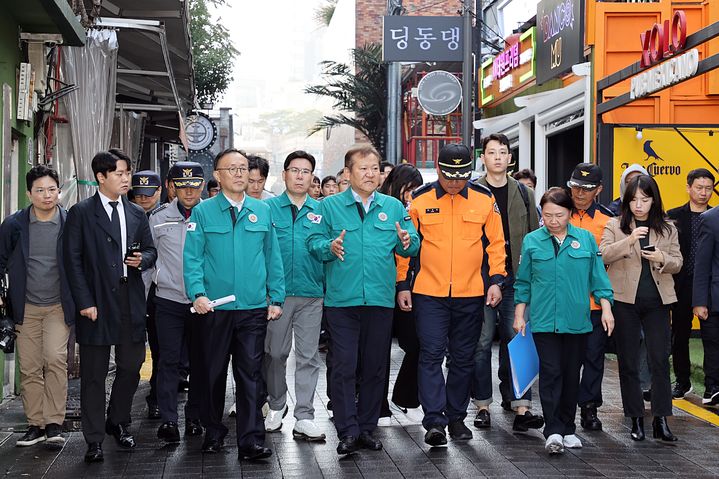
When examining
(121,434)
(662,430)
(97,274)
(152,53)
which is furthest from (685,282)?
(152,53)

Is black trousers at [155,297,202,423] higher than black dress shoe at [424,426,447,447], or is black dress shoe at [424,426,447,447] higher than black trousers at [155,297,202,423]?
A: black trousers at [155,297,202,423]

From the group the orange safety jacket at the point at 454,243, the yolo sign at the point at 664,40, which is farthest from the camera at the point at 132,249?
the yolo sign at the point at 664,40

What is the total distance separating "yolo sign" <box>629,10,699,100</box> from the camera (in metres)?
10.8

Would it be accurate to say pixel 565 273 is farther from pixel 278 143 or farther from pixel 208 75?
pixel 278 143

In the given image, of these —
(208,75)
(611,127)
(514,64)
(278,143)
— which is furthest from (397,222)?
(278,143)

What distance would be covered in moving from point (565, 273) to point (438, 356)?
104 cm

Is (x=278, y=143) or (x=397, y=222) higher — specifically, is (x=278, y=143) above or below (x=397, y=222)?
above

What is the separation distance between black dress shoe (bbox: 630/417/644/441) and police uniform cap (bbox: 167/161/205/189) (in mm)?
3706

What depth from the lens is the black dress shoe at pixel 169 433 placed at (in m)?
7.93

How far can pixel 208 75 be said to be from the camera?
1267 inches

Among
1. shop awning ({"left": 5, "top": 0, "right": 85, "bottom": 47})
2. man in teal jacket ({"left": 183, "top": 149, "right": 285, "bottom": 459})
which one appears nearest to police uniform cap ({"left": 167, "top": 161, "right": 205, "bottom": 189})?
man in teal jacket ({"left": 183, "top": 149, "right": 285, "bottom": 459})

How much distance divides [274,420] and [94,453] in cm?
152

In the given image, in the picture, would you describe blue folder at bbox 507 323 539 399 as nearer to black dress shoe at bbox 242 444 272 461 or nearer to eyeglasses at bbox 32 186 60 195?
black dress shoe at bbox 242 444 272 461

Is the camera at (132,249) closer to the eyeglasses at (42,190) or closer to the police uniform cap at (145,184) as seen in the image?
the eyeglasses at (42,190)
